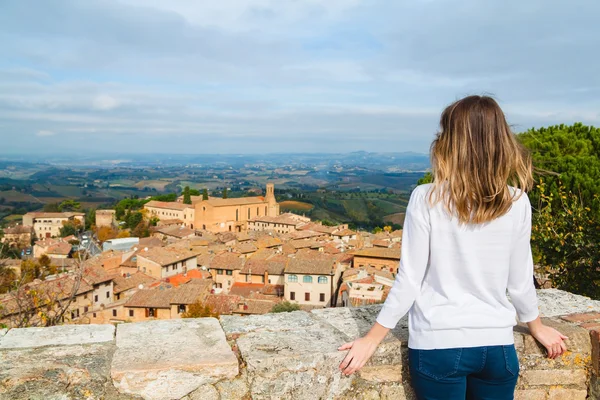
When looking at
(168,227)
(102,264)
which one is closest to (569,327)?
(102,264)

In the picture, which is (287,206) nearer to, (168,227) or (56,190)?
(168,227)

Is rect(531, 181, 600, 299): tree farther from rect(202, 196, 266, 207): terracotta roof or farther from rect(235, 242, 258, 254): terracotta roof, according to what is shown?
rect(202, 196, 266, 207): terracotta roof

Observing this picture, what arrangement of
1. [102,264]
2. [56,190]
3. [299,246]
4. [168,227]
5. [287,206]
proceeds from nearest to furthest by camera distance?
[102,264]
[299,246]
[168,227]
[287,206]
[56,190]

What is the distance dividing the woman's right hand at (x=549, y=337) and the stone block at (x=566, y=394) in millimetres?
245

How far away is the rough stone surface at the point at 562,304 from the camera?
8.70 feet

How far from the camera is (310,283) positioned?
1018 inches

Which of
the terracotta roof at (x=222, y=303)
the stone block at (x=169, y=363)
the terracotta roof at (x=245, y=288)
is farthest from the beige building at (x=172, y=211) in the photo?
the stone block at (x=169, y=363)

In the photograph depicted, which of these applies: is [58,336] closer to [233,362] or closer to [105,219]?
[233,362]

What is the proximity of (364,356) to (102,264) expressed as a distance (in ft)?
108

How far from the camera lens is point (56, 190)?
122938 millimetres

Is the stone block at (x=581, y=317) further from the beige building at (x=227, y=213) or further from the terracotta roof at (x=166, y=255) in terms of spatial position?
the beige building at (x=227, y=213)

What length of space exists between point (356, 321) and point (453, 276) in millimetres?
870

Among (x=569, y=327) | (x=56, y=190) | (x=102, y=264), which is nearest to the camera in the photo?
(x=569, y=327)

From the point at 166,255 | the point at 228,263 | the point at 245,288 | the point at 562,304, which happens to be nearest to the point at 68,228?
the point at 166,255
